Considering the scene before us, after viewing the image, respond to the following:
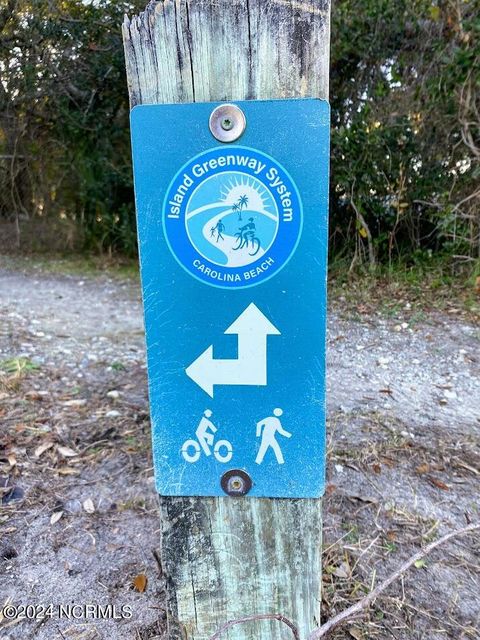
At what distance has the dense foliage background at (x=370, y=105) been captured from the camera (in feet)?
15.5

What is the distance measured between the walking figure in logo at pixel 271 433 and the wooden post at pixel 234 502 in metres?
0.12

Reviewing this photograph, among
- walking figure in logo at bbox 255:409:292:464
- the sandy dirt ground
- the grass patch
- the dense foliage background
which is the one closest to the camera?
walking figure in logo at bbox 255:409:292:464

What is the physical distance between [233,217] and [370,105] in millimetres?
4704

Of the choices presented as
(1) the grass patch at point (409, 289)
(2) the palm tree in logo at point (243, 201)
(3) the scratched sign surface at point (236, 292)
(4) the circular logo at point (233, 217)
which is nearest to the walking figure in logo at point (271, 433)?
(3) the scratched sign surface at point (236, 292)

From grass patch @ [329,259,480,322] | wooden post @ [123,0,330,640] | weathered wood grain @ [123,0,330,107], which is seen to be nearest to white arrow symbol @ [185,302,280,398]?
wooden post @ [123,0,330,640]

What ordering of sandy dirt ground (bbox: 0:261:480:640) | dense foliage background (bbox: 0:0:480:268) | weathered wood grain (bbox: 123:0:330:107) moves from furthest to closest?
dense foliage background (bbox: 0:0:480:268) < sandy dirt ground (bbox: 0:261:480:640) < weathered wood grain (bbox: 123:0:330:107)

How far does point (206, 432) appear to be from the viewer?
3.63ft

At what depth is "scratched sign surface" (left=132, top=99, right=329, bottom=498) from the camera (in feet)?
3.19

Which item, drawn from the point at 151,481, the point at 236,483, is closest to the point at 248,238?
the point at 236,483

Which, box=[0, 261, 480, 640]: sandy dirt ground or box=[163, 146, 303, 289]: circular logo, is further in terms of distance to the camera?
box=[0, 261, 480, 640]: sandy dirt ground

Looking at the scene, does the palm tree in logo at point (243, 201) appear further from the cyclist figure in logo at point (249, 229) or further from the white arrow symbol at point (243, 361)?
the white arrow symbol at point (243, 361)

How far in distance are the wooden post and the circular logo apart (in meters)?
0.14

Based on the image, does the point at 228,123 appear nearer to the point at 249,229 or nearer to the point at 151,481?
the point at 249,229

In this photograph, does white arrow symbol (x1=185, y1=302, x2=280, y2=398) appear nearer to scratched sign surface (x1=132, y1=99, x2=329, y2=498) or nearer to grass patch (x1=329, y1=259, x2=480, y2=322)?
scratched sign surface (x1=132, y1=99, x2=329, y2=498)
